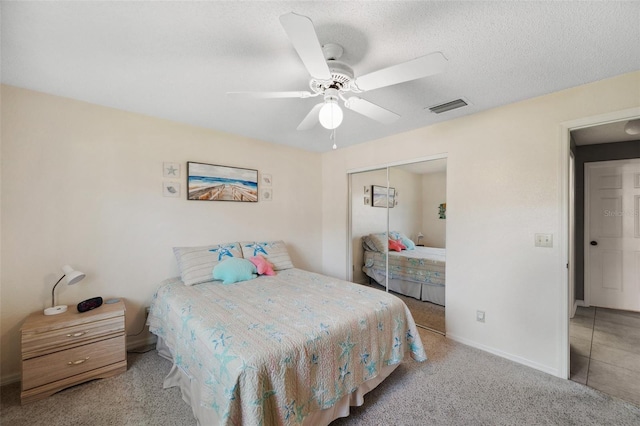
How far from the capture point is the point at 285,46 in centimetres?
152

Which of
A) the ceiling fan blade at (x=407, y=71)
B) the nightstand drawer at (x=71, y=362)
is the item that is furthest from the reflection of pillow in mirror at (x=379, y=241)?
the nightstand drawer at (x=71, y=362)

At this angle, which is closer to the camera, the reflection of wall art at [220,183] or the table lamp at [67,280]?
→ the table lamp at [67,280]

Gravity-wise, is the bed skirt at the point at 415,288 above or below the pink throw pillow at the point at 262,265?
below

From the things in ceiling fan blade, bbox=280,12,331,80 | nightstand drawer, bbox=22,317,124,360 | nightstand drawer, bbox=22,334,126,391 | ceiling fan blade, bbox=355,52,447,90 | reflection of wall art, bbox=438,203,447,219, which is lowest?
nightstand drawer, bbox=22,334,126,391

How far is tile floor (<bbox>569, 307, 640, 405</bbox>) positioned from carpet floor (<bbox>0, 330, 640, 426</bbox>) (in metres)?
0.19

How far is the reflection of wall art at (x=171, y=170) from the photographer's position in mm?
2721

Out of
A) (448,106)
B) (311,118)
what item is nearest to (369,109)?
(311,118)

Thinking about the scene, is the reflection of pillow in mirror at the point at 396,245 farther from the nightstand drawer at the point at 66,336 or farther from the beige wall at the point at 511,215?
the nightstand drawer at the point at 66,336

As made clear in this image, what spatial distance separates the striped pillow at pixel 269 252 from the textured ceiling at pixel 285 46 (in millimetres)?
1634

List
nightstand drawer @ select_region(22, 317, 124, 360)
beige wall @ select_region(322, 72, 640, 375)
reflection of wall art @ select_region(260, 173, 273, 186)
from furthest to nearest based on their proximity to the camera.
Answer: reflection of wall art @ select_region(260, 173, 273, 186) → beige wall @ select_region(322, 72, 640, 375) → nightstand drawer @ select_region(22, 317, 124, 360)

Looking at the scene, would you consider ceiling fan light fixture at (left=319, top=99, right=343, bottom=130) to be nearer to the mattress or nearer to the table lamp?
the mattress

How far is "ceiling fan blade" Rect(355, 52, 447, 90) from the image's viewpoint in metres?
1.18

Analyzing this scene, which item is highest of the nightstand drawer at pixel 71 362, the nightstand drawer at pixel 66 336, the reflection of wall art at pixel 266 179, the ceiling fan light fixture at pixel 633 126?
the ceiling fan light fixture at pixel 633 126

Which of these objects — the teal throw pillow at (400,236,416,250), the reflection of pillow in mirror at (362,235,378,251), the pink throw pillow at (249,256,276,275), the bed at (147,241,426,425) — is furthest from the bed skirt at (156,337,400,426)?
the reflection of pillow in mirror at (362,235,378,251)
